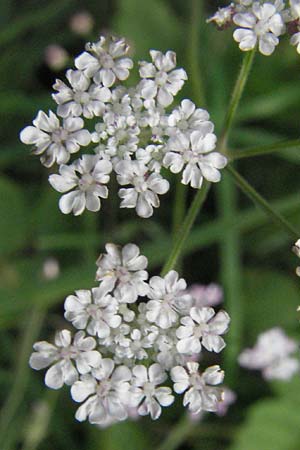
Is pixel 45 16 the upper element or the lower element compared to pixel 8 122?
upper

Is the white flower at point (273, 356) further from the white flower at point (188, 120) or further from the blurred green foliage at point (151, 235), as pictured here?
the white flower at point (188, 120)

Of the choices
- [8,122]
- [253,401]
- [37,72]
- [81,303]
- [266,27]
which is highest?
[37,72]

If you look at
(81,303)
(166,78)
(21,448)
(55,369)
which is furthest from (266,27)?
(21,448)

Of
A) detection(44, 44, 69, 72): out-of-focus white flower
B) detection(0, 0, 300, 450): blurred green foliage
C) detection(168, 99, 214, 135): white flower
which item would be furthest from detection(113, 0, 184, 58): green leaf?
detection(168, 99, 214, 135): white flower

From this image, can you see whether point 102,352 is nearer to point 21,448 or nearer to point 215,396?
point 215,396

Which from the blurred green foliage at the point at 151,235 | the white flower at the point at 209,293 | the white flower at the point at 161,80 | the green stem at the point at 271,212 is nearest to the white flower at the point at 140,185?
the white flower at the point at 161,80

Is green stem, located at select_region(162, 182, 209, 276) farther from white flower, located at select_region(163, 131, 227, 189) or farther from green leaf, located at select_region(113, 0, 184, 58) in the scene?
green leaf, located at select_region(113, 0, 184, 58)
